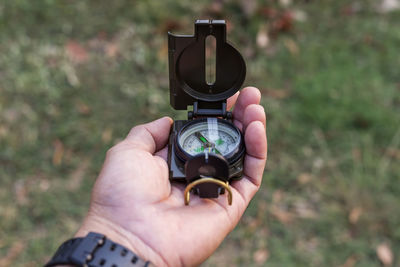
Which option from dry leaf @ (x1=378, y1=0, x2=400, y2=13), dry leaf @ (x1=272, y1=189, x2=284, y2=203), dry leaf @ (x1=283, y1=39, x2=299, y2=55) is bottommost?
dry leaf @ (x1=272, y1=189, x2=284, y2=203)

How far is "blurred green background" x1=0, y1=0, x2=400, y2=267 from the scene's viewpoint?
2.57 meters

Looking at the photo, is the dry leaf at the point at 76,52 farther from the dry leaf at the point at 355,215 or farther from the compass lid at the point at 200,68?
the dry leaf at the point at 355,215

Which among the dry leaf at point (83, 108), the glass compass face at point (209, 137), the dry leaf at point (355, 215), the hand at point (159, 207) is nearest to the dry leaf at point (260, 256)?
the dry leaf at point (355, 215)

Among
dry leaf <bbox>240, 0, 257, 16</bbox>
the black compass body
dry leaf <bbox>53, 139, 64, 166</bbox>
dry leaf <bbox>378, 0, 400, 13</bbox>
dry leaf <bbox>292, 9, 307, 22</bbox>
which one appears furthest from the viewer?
dry leaf <bbox>378, 0, 400, 13</bbox>

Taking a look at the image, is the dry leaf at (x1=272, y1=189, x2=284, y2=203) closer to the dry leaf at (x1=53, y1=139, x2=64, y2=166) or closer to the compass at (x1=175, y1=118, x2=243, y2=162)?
the compass at (x1=175, y1=118, x2=243, y2=162)

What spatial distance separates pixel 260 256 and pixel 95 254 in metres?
1.23

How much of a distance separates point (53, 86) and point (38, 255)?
52.3 inches

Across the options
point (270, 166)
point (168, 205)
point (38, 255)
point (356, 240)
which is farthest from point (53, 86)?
point (356, 240)

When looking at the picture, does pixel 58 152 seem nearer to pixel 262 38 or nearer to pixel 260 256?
pixel 260 256

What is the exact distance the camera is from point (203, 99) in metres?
2.11

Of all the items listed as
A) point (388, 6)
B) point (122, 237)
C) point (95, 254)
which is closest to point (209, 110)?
point (122, 237)

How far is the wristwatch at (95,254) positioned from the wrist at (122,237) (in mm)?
81

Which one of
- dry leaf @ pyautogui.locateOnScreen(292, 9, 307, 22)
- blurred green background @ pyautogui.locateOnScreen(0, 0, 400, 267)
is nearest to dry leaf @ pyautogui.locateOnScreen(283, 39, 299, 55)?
blurred green background @ pyautogui.locateOnScreen(0, 0, 400, 267)

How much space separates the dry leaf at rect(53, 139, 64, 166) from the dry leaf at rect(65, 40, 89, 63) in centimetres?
80
